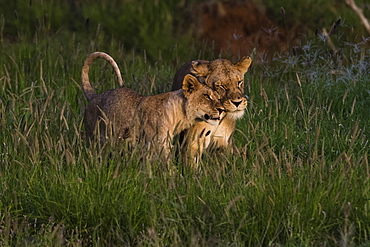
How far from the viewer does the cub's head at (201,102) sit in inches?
213

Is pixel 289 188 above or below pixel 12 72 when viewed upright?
above

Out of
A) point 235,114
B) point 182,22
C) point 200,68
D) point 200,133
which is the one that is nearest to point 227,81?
point 235,114

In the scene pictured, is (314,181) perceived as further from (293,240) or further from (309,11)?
(309,11)

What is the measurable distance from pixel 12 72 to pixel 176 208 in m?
4.83

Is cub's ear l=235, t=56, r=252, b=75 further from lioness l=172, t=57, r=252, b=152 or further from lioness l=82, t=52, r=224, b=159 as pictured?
lioness l=82, t=52, r=224, b=159

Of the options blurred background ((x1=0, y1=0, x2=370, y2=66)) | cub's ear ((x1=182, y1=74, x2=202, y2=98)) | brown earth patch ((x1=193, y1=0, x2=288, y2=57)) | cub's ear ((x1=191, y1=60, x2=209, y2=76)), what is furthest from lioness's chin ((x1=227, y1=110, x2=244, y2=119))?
brown earth patch ((x1=193, y1=0, x2=288, y2=57))

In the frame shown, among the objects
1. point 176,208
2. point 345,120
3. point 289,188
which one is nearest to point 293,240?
point 289,188

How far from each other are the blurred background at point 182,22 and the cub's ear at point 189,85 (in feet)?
16.7

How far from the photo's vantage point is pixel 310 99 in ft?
23.1

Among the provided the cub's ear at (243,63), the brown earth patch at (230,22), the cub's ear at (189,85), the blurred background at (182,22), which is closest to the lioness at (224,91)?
the cub's ear at (243,63)

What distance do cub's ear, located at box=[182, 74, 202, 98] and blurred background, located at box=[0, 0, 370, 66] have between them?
5.10 metres

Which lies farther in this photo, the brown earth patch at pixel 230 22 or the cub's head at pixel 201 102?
the brown earth patch at pixel 230 22

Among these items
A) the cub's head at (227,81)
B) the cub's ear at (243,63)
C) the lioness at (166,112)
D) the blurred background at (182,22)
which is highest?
the cub's ear at (243,63)

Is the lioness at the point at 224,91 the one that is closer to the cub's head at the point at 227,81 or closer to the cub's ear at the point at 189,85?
the cub's head at the point at 227,81
